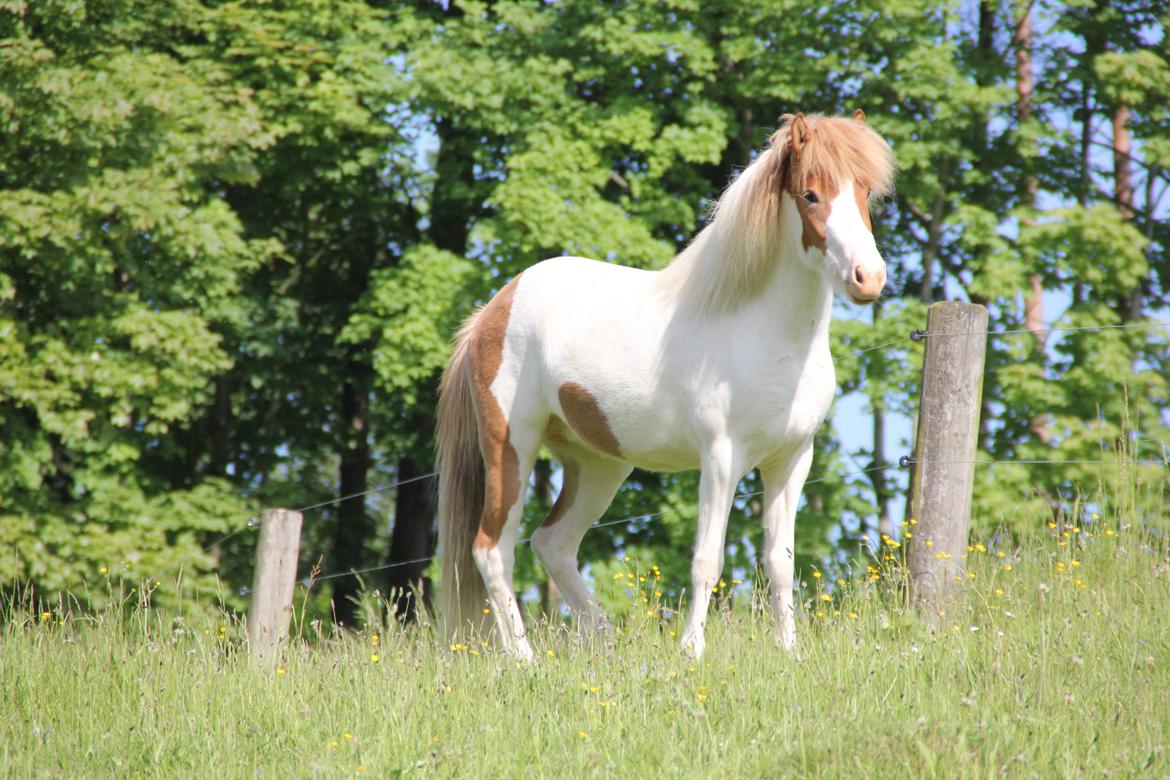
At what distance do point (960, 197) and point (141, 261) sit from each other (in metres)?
9.53

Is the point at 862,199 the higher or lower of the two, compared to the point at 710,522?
higher

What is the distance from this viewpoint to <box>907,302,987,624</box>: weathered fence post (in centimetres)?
537

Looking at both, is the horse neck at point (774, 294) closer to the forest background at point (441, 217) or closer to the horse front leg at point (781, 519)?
the horse front leg at point (781, 519)

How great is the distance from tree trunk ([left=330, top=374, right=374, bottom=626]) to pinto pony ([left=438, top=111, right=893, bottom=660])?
11021 mm

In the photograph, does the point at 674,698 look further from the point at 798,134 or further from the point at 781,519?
the point at 798,134

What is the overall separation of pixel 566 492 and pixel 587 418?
0.69 meters

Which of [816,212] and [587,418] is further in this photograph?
[587,418]

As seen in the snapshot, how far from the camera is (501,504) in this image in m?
5.74

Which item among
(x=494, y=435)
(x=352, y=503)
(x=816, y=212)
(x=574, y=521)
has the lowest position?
(x=574, y=521)

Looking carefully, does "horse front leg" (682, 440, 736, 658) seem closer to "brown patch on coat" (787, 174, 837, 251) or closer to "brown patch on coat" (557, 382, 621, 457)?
"brown patch on coat" (557, 382, 621, 457)

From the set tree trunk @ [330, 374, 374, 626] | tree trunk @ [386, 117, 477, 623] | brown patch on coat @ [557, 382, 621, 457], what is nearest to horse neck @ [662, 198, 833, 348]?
brown patch on coat @ [557, 382, 621, 457]

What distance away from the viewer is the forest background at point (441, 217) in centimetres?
1299

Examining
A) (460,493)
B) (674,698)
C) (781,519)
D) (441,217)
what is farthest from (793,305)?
(441,217)

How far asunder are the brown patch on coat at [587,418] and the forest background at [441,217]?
738 cm
